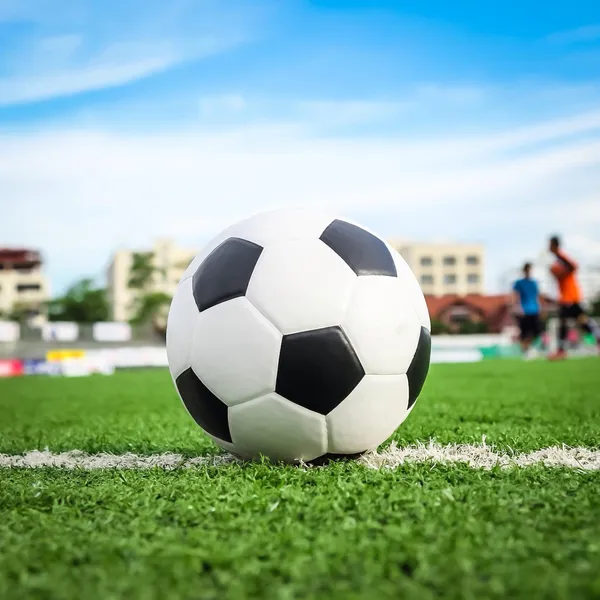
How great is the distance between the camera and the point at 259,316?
3.22m

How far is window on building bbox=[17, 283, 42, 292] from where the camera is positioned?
7906 cm

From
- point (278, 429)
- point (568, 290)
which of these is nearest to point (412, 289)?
point (278, 429)

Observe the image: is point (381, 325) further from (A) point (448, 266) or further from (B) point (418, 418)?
(A) point (448, 266)

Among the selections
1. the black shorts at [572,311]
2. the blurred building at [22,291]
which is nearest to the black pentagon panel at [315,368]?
the black shorts at [572,311]

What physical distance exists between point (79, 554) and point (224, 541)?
1.42 ft

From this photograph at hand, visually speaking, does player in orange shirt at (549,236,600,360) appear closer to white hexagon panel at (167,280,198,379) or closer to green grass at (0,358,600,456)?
green grass at (0,358,600,456)

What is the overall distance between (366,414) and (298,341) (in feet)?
1.59

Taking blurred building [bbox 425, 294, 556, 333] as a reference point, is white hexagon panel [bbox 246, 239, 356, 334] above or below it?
above

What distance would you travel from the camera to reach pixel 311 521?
244 centimetres

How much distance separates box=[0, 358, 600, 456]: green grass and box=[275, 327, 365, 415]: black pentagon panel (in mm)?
1248

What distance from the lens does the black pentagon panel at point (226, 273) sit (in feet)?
10.9

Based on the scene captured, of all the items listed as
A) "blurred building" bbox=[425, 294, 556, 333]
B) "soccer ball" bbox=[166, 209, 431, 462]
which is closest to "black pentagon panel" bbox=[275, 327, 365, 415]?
"soccer ball" bbox=[166, 209, 431, 462]

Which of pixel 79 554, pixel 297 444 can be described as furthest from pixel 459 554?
pixel 297 444

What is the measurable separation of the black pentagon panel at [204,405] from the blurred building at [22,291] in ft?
247
